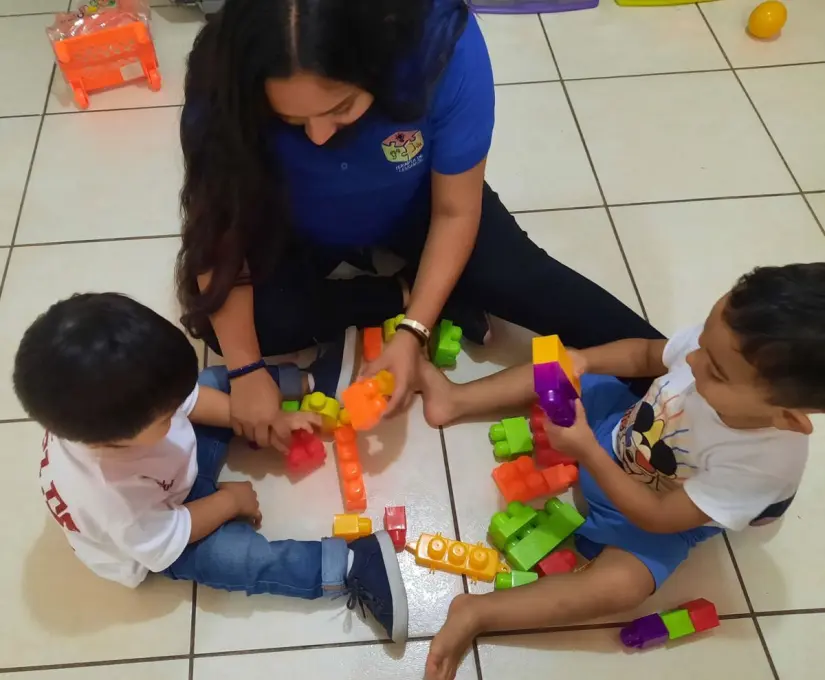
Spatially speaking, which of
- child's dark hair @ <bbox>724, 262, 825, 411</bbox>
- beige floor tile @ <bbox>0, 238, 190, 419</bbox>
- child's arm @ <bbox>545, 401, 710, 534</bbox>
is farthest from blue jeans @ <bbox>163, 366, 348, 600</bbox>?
child's dark hair @ <bbox>724, 262, 825, 411</bbox>

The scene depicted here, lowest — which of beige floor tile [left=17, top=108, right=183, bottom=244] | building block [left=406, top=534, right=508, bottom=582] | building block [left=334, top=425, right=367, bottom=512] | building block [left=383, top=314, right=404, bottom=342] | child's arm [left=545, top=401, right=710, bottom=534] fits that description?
building block [left=406, top=534, right=508, bottom=582]

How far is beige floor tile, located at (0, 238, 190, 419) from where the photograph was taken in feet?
4.08

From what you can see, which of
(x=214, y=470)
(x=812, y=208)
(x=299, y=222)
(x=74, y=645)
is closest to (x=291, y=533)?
(x=214, y=470)

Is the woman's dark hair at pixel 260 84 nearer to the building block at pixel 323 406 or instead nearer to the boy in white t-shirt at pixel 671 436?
the building block at pixel 323 406

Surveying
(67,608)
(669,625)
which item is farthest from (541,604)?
(67,608)

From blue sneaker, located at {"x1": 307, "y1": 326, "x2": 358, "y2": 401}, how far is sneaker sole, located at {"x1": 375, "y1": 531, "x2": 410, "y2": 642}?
0.25 metres

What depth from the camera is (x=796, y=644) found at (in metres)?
0.97

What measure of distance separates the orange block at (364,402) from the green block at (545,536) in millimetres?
247

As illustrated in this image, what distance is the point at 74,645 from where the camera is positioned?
0.95m

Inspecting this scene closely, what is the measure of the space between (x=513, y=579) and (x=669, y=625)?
0.64ft

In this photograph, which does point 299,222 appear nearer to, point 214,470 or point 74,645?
point 214,470

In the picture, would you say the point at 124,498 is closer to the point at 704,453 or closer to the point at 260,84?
the point at 260,84

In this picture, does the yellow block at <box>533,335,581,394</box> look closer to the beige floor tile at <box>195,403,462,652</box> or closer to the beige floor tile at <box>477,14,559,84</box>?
the beige floor tile at <box>195,403,462,652</box>

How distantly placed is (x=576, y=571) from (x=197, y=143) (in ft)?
2.19
